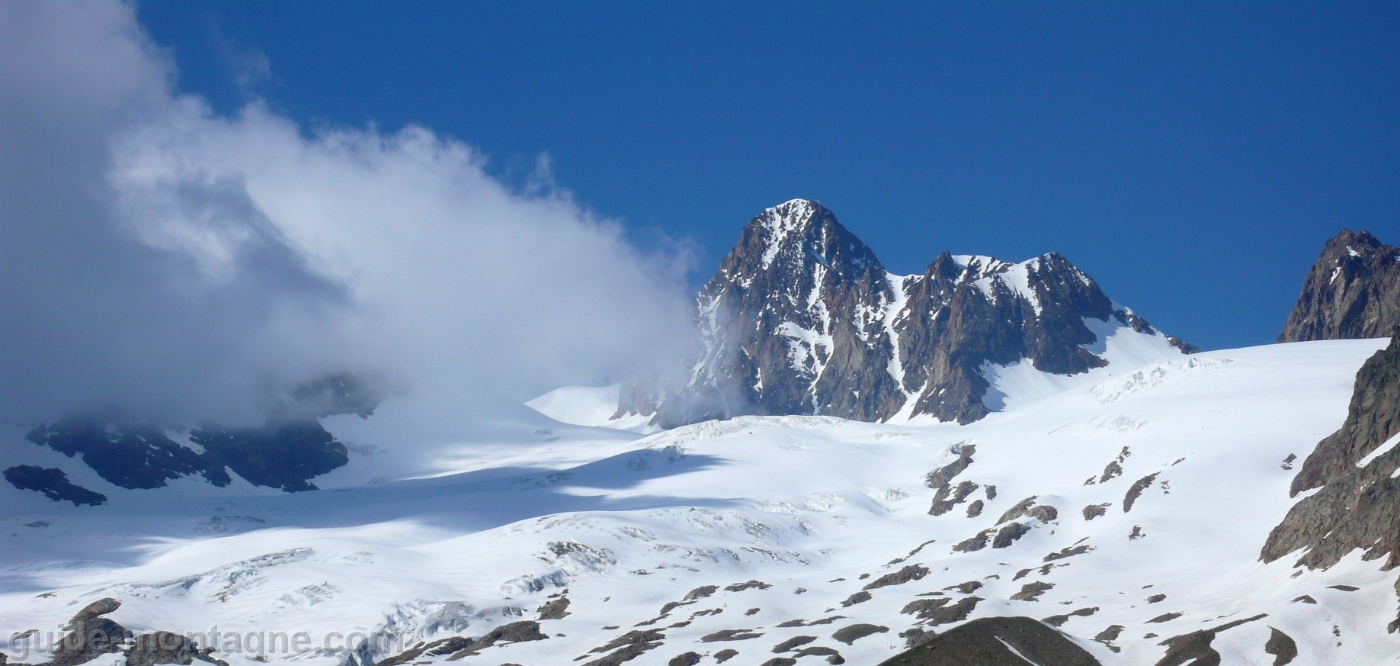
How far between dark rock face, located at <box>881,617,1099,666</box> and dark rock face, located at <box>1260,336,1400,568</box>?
27794mm

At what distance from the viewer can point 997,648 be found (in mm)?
84938

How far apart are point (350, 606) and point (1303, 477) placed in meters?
128

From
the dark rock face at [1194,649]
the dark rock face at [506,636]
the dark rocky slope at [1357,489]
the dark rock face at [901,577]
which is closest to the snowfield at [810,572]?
the dark rock face at [901,577]

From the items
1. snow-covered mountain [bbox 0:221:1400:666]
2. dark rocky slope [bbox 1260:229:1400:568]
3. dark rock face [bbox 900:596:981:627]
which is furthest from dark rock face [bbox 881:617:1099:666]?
dark rocky slope [bbox 1260:229:1400:568]

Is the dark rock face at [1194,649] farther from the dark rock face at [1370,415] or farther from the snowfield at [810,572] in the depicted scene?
the dark rock face at [1370,415]

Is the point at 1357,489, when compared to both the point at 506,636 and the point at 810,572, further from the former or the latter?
the point at 506,636

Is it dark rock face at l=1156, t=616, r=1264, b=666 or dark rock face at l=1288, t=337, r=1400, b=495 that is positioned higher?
dark rock face at l=1288, t=337, r=1400, b=495

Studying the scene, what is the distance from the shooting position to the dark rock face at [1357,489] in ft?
306

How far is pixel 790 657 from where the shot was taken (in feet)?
325

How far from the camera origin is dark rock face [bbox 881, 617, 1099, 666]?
83062mm

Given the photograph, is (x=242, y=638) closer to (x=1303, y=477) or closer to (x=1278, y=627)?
(x=1278, y=627)

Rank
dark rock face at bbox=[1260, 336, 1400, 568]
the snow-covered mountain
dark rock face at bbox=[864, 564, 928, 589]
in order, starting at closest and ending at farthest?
the snow-covered mountain
dark rock face at bbox=[1260, 336, 1400, 568]
dark rock face at bbox=[864, 564, 928, 589]

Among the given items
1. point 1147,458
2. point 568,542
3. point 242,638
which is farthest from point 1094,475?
point 242,638

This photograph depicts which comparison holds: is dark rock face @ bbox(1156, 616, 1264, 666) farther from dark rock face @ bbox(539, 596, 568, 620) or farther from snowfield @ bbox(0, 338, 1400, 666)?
dark rock face @ bbox(539, 596, 568, 620)
